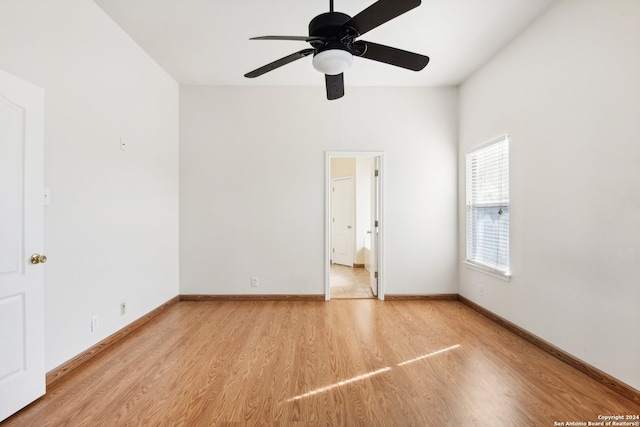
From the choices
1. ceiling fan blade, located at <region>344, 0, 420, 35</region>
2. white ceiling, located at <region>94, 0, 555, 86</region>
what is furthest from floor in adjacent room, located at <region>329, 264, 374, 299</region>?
ceiling fan blade, located at <region>344, 0, 420, 35</region>

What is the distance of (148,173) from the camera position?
3217 millimetres

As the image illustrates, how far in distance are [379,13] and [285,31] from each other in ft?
5.03

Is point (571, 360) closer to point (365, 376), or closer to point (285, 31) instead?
point (365, 376)

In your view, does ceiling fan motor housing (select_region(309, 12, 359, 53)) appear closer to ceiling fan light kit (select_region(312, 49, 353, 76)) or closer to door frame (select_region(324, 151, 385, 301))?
ceiling fan light kit (select_region(312, 49, 353, 76))

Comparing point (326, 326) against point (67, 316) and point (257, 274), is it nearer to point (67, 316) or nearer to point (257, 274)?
point (257, 274)

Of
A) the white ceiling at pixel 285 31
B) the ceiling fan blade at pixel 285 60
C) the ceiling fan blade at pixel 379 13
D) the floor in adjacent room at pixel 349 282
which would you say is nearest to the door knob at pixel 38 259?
the ceiling fan blade at pixel 285 60

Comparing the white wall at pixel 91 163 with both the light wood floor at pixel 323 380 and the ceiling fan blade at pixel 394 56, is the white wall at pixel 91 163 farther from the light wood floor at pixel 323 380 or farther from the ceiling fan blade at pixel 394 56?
the ceiling fan blade at pixel 394 56

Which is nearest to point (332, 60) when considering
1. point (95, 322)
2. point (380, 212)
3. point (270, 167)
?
point (270, 167)

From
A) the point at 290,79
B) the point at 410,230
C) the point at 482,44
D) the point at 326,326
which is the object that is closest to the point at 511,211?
the point at 410,230

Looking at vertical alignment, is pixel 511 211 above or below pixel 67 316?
above

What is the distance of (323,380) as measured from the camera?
2062 mm

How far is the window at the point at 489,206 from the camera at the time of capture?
10.0 feet

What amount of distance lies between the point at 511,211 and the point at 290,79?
297 centimetres

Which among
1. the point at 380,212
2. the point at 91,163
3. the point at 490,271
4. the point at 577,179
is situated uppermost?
the point at 91,163
